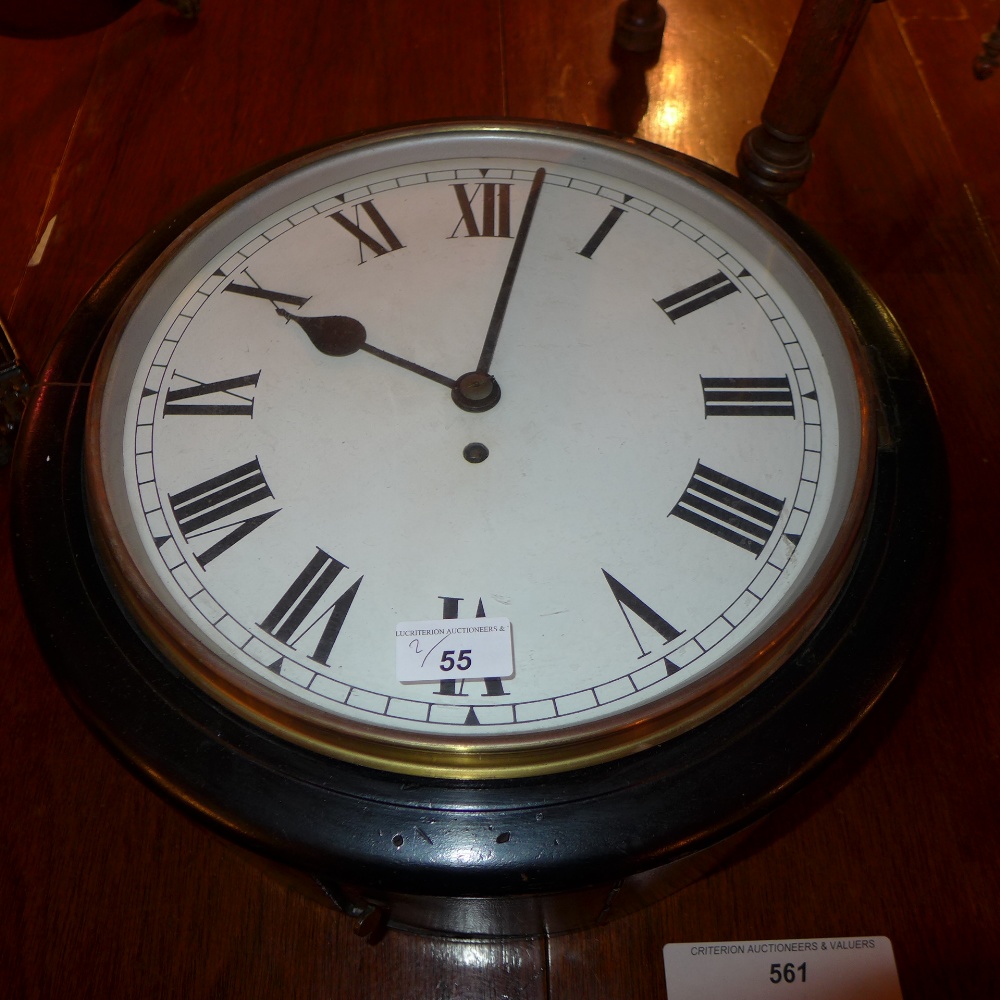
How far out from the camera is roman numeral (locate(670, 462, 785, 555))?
72 centimetres

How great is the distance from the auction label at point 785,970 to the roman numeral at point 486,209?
0.62m

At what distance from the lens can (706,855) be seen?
0.70 metres

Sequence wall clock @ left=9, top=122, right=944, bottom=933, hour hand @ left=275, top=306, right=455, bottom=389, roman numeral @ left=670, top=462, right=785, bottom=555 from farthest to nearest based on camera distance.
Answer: hour hand @ left=275, top=306, right=455, bottom=389
roman numeral @ left=670, top=462, right=785, bottom=555
wall clock @ left=9, top=122, right=944, bottom=933

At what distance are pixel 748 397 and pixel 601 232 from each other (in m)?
0.22

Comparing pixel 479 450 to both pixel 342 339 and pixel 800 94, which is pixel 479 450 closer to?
pixel 342 339

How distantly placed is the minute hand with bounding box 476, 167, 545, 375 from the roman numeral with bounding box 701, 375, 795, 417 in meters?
0.18

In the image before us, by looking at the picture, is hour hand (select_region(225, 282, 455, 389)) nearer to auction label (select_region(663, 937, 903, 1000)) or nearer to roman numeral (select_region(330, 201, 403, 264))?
roman numeral (select_region(330, 201, 403, 264))

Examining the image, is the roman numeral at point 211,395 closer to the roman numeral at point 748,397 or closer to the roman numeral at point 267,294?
the roman numeral at point 267,294

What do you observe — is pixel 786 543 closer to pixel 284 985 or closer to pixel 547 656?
pixel 547 656

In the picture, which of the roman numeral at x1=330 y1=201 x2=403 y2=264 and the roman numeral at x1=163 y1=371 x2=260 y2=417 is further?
the roman numeral at x1=330 y1=201 x2=403 y2=264

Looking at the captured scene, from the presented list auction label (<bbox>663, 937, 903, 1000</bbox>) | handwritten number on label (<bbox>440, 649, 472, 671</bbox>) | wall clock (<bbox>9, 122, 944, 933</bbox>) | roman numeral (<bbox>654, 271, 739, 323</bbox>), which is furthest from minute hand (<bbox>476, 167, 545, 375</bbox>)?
auction label (<bbox>663, 937, 903, 1000</bbox>)

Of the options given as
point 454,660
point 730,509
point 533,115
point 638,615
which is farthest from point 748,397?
point 533,115

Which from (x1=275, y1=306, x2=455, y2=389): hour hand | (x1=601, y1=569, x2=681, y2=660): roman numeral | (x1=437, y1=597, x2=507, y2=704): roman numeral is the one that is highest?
(x1=275, y1=306, x2=455, y2=389): hour hand

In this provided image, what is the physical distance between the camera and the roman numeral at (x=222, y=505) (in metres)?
Result: 0.73
